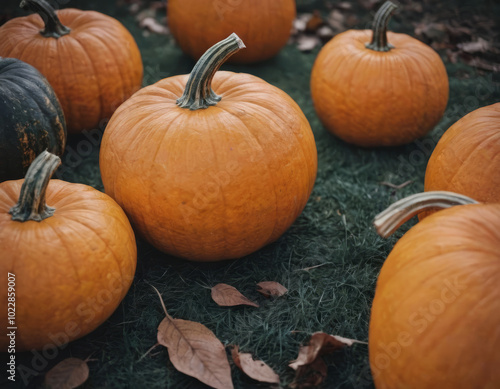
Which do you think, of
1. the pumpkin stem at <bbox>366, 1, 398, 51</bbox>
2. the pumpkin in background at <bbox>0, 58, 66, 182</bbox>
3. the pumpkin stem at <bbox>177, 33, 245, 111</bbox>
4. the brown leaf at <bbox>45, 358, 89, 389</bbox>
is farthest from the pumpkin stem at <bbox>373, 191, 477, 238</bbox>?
the pumpkin in background at <bbox>0, 58, 66, 182</bbox>

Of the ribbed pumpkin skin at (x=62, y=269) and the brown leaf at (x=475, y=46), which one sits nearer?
the ribbed pumpkin skin at (x=62, y=269)

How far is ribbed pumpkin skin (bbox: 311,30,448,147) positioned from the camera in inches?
130

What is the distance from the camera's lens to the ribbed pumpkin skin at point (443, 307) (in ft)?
4.97

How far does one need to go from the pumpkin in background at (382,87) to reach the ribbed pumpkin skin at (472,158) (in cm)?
90

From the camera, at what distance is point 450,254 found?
5.50 feet

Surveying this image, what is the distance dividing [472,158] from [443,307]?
991 mm

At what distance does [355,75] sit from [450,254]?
1.99 meters

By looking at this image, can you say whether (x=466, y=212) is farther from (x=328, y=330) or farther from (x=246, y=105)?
(x=246, y=105)

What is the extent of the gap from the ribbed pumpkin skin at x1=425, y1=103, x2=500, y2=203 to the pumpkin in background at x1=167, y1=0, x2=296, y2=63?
240 cm

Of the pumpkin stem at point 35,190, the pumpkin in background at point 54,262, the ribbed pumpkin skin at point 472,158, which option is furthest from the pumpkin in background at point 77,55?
the ribbed pumpkin skin at point 472,158

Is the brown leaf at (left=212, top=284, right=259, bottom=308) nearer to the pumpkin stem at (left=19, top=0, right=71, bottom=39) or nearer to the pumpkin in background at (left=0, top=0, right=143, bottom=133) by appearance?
the pumpkin in background at (left=0, top=0, right=143, bottom=133)

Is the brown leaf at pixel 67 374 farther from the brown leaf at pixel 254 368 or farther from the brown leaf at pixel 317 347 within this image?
the brown leaf at pixel 317 347

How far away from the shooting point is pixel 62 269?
75.8 inches

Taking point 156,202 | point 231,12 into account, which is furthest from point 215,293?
point 231,12
